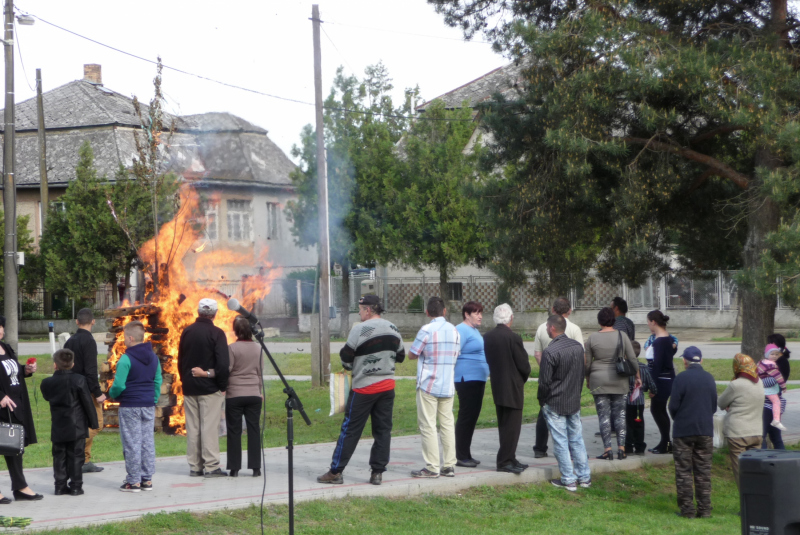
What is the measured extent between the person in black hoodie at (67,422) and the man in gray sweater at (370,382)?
2.46m

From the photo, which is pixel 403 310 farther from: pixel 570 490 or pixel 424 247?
pixel 570 490

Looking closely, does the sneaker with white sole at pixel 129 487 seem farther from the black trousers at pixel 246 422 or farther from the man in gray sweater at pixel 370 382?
the man in gray sweater at pixel 370 382

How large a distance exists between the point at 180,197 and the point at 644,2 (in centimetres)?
752

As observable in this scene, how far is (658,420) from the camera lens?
1063 centimetres

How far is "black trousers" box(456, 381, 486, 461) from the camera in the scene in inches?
376

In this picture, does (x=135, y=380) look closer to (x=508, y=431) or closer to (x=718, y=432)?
(x=508, y=431)

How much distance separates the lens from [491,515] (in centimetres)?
823

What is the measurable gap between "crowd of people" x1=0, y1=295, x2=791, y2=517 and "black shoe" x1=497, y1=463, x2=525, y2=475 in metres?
0.01

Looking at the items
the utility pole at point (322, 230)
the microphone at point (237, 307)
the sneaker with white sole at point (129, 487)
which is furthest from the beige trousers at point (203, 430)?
the utility pole at point (322, 230)

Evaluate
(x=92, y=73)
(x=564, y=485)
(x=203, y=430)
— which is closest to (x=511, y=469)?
(x=564, y=485)

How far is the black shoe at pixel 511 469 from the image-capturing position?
930 cm

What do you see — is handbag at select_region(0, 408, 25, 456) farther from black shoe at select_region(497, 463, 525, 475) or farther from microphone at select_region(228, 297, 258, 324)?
black shoe at select_region(497, 463, 525, 475)

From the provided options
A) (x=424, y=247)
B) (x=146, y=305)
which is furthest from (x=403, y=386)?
(x=424, y=247)

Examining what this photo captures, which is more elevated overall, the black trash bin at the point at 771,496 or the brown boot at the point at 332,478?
the black trash bin at the point at 771,496
